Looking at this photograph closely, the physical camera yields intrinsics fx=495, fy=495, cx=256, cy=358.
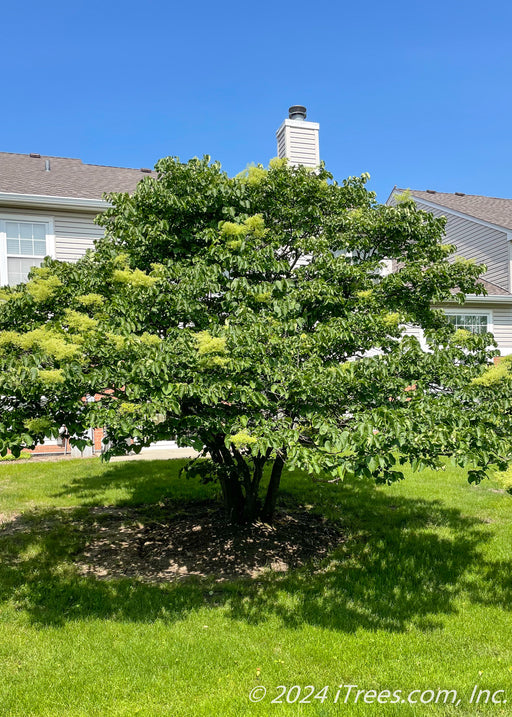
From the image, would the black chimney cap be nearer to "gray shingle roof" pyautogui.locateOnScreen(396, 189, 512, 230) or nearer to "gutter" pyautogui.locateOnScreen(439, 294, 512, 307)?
"gray shingle roof" pyautogui.locateOnScreen(396, 189, 512, 230)

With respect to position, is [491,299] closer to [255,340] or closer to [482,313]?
[482,313]

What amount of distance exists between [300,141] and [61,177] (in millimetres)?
6113

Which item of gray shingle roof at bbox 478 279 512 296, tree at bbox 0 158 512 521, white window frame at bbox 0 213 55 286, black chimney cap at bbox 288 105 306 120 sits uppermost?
black chimney cap at bbox 288 105 306 120

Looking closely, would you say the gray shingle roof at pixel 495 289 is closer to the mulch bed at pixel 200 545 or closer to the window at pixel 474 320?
the window at pixel 474 320

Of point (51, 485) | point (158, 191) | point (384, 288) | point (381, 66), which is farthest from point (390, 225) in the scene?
point (51, 485)

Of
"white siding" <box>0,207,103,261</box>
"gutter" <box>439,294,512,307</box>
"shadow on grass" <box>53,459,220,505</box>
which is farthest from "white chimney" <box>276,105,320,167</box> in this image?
"shadow on grass" <box>53,459,220,505</box>

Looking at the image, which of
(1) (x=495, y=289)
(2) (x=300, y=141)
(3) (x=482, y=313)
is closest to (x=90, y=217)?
(2) (x=300, y=141)

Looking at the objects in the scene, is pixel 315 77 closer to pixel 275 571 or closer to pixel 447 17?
pixel 447 17

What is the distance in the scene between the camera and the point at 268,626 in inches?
168

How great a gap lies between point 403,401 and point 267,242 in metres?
2.42

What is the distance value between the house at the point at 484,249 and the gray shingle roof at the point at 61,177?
7.55 meters

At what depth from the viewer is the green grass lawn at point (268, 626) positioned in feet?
10.8

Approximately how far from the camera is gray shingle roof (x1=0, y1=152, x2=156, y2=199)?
11125 mm

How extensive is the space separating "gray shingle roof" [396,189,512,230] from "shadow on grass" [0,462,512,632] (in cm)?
1278
